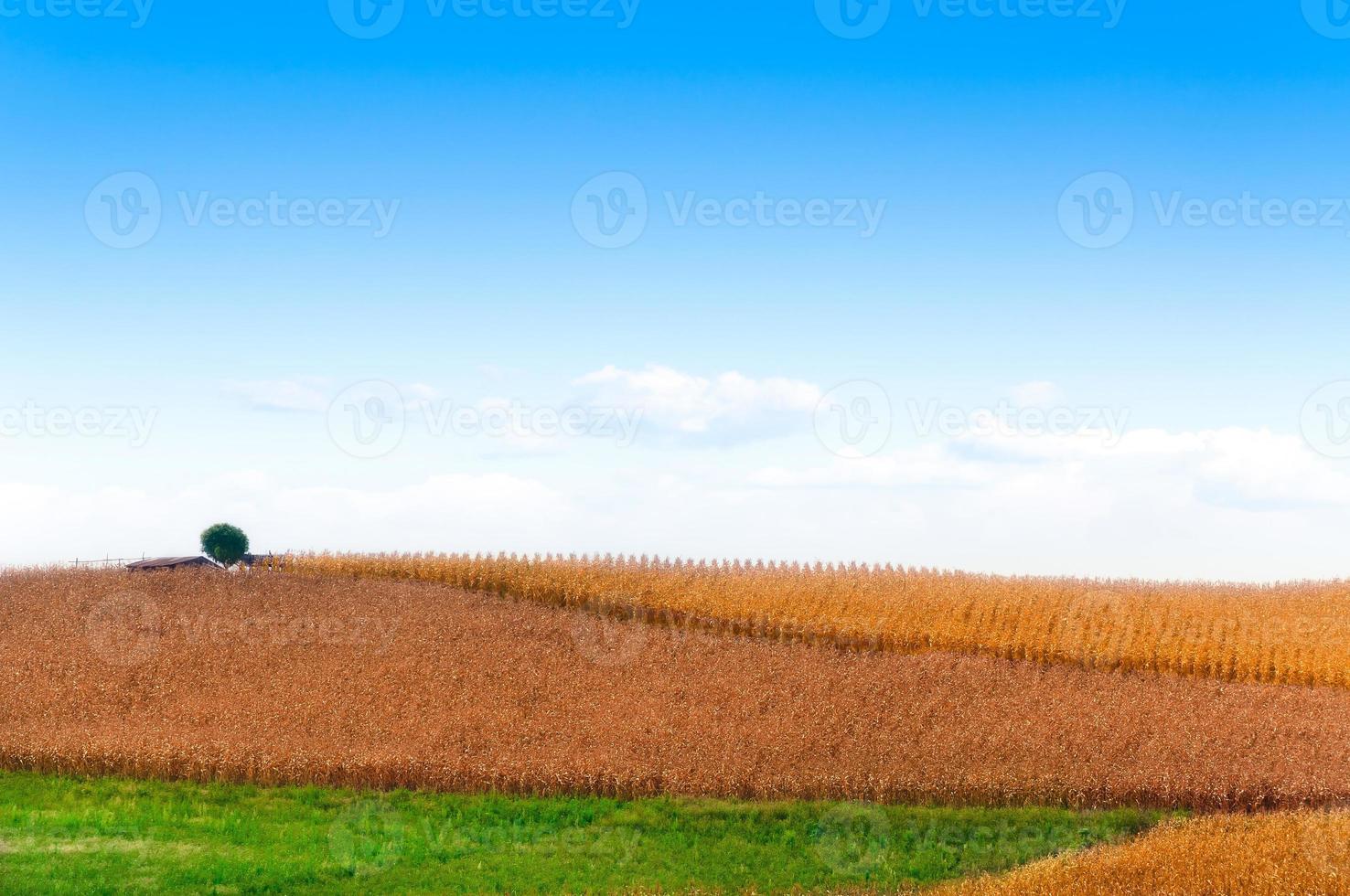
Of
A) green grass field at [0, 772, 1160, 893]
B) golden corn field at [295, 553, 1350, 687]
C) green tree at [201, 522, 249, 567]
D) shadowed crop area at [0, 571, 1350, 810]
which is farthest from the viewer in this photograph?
green tree at [201, 522, 249, 567]

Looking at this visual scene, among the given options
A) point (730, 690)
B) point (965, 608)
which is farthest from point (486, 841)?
point (965, 608)

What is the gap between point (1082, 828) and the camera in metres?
13.4

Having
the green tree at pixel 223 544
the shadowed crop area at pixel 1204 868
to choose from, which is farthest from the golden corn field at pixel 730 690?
the green tree at pixel 223 544

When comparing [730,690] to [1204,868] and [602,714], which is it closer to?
[602,714]

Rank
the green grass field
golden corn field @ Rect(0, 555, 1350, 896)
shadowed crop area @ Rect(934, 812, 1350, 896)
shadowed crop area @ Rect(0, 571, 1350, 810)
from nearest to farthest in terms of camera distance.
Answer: shadowed crop area @ Rect(934, 812, 1350, 896)
the green grass field
golden corn field @ Rect(0, 555, 1350, 896)
shadowed crop area @ Rect(0, 571, 1350, 810)

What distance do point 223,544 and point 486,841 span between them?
23.2m

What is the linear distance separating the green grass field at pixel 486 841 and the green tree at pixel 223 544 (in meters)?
18.7

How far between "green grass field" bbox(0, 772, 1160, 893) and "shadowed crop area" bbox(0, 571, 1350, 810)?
55 cm

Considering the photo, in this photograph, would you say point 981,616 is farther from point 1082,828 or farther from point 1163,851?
point 1163,851

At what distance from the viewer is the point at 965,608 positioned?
25312mm

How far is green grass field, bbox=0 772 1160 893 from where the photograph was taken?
38.8 feet

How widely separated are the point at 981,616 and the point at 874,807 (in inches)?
474

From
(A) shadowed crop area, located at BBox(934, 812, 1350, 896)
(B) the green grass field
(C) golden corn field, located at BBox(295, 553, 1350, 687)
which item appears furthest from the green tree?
(A) shadowed crop area, located at BBox(934, 812, 1350, 896)

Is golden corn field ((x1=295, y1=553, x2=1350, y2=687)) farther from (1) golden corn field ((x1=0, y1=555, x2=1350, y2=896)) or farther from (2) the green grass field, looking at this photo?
(2) the green grass field
